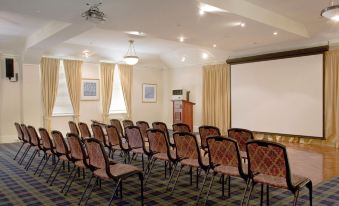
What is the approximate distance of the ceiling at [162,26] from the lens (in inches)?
197

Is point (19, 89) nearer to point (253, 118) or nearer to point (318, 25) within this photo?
point (253, 118)

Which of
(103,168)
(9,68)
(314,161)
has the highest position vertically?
(9,68)

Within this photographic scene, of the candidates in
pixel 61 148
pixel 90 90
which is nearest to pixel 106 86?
pixel 90 90

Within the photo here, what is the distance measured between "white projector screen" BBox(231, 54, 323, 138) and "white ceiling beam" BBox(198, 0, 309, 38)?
49.1 inches

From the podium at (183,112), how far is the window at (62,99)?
4.09 metres

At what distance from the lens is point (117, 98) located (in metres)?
11.8

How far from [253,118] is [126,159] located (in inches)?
210

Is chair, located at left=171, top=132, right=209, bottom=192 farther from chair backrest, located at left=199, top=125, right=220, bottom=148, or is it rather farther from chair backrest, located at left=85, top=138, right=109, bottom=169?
chair backrest, located at left=85, top=138, right=109, bottom=169

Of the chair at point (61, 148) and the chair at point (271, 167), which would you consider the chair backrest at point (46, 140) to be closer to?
the chair at point (61, 148)

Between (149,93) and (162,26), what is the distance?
21.8ft

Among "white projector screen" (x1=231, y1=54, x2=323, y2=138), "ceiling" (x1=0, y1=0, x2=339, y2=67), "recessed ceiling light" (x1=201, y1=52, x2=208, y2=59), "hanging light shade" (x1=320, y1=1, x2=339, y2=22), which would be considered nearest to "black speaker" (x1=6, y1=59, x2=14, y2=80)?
"ceiling" (x1=0, y1=0, x2=339, y2=67)

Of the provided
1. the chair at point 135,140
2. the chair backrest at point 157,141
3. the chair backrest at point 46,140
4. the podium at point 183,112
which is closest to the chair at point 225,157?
the chair backrest at point 157,141

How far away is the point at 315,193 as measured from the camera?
4.04 meters

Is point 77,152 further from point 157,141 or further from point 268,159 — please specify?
point 268,159
